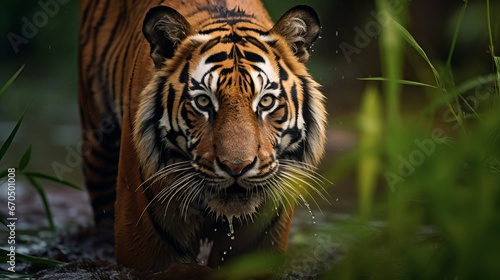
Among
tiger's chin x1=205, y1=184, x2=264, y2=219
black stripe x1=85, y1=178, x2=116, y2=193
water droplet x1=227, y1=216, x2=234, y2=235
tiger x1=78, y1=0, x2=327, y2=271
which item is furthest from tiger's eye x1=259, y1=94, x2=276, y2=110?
black stripe x1=85, y1=178, x2=116, y2=193

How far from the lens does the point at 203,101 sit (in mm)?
3012

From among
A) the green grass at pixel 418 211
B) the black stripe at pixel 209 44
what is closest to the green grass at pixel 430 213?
the green grass at pixel 418 211

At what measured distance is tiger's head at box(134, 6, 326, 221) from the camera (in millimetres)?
2887

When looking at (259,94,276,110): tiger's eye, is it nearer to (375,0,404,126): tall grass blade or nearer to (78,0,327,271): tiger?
(78,0,327,271): tiger

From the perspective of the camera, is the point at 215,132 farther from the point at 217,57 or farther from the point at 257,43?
the point at 257,43

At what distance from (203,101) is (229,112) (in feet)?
0.48

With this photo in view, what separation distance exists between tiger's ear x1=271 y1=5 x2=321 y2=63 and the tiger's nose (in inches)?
23.8

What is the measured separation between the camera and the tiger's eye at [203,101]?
9.82ft

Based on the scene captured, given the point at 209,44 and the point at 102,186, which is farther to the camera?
the point at 102,186

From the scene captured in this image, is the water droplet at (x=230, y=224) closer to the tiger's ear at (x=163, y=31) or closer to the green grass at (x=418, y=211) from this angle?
the tiger's ear at (x=163, y=31)

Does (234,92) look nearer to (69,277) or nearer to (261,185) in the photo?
(261,185)

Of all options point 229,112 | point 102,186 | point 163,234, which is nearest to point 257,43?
point 229,112

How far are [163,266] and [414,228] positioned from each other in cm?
158

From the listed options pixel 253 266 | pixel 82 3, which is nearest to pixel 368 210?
pixel 253 266
